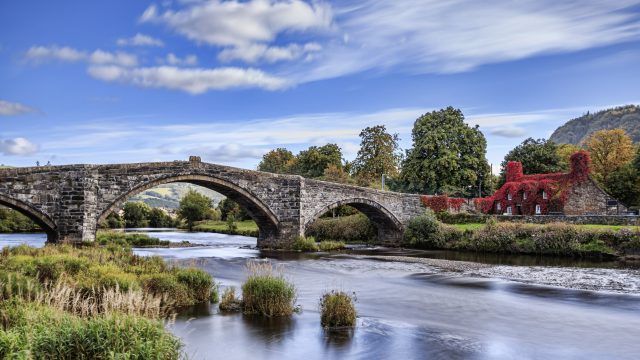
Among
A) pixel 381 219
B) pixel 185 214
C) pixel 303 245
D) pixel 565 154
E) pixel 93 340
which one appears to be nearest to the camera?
pixel 93 340

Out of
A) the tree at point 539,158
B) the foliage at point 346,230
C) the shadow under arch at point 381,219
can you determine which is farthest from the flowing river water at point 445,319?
the tree at point 539,158

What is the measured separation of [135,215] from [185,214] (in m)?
8.45

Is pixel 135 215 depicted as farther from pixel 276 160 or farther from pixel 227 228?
pixel 276 160

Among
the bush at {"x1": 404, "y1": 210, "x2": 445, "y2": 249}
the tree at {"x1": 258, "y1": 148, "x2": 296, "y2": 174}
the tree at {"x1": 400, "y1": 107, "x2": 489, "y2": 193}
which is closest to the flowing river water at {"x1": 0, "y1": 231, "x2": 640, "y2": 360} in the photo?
the bush at {"x1": 404, "y1": 210, "x2": 445, "y2": 249}

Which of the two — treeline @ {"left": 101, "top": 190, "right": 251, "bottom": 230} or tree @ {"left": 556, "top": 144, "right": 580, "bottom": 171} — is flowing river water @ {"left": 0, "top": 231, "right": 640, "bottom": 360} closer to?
tree @ {"left": 556, "top": 144, "right": 580, "bottom": 171}

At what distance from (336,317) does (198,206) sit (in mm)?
74995

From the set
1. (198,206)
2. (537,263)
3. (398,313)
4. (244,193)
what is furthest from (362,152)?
(398,313)

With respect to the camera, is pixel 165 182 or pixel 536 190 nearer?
pixel 165 182

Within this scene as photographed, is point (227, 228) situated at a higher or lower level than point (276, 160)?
lower

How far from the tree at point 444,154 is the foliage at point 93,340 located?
57.0m

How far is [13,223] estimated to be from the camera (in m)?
64.4

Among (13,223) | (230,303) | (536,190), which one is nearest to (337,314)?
(230,303)

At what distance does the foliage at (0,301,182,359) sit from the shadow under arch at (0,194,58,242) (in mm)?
20712

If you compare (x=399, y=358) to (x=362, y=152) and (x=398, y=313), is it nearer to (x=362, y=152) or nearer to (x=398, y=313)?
(x=398, y=313)
